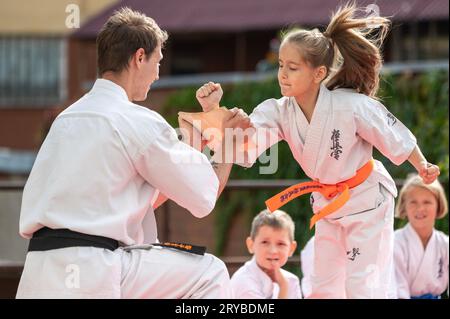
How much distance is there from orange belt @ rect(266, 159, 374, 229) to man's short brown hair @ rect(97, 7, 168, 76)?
1182mm

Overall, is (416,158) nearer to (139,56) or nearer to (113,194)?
(139,56)

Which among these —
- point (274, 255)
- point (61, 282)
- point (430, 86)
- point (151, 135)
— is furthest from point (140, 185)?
point (430, 86)

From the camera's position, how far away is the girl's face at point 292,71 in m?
4.45

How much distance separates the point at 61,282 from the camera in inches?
134

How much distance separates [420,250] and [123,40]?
3.16 m

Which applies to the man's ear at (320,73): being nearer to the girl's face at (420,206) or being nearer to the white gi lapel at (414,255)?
the girl's face at (420,206)

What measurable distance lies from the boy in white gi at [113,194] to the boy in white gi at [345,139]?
0.98m

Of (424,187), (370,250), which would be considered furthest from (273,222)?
(370,250)

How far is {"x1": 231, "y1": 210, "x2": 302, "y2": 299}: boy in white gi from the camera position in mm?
5648

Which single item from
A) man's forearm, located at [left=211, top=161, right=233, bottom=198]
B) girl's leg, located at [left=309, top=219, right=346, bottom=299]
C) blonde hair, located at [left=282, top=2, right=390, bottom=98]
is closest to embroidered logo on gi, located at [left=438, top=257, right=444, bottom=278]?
girl's leg, located at [left=309, top=219, right=346, bottom=299]

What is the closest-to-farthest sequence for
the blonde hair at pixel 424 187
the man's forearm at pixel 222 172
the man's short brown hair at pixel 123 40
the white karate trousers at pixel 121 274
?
the white karate trousers at pixel 121 274 → the man's short brown hair at pixel 123 40 → the man's forearm at pixel 222 172 → the blonde hair at pixel 424 187

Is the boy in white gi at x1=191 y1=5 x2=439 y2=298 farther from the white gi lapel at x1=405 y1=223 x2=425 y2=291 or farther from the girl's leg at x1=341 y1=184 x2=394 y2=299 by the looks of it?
the white gi lapel at x1=405 y1=223 x2=425 y2=291

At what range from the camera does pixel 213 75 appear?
17.7 m


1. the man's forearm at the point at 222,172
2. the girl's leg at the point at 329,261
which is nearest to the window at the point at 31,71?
the girl's leg at the point at 329,261
